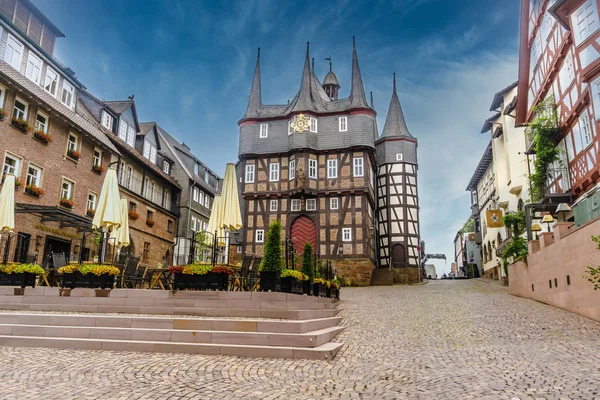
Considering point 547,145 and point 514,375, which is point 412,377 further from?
point 547,145

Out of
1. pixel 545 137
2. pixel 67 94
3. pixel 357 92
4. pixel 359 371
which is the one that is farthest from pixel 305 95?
pixel 359 371

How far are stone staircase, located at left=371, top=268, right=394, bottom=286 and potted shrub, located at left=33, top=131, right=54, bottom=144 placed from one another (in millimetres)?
22614

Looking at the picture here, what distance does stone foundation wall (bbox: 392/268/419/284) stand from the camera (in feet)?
123

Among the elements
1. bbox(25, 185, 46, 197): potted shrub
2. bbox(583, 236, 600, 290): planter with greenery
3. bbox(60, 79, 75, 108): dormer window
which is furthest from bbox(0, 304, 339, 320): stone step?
bbox(60, 79, 75, 108): dormer window

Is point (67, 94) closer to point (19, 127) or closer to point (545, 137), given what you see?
point (19, 127)

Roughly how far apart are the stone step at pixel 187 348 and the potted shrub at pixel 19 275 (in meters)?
5.73

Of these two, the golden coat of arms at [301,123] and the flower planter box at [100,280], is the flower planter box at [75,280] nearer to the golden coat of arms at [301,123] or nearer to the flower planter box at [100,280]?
the flower planter box at [100,280]

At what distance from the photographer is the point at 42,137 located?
23.0 m

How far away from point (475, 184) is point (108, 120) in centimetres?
3702

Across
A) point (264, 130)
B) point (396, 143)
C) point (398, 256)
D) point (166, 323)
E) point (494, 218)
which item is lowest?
point (166, 323)

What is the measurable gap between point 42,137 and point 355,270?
70.9ft

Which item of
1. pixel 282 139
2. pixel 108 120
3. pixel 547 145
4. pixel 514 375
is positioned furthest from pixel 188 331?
pixel 282 139

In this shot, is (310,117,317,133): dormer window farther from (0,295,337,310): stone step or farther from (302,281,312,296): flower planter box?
(0,295,337,310): stone step

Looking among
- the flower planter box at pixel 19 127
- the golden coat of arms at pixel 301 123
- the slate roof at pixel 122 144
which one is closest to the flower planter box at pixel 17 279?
the flower planter box at pixel 19 127
